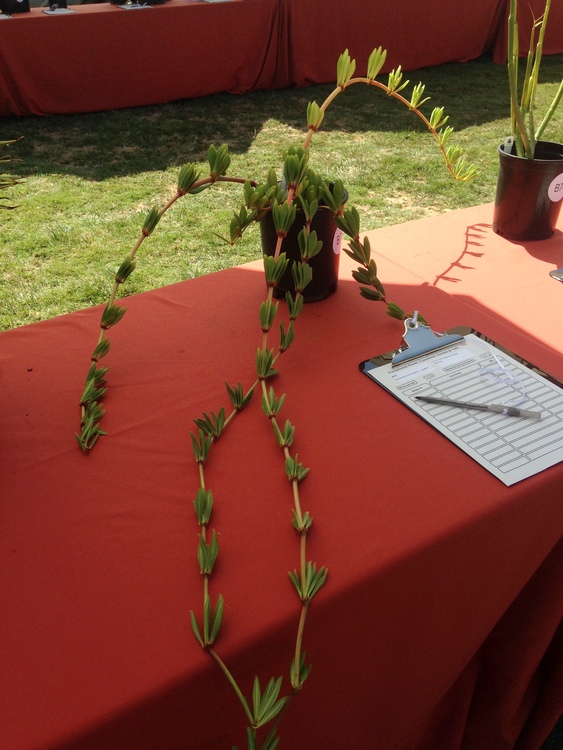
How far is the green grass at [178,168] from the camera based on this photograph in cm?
238

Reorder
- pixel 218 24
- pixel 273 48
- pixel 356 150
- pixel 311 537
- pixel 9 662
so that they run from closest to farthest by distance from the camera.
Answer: pixel 9 662
pixel 311 537
pixel 356 150
pixel 218 24
pixel 273 48

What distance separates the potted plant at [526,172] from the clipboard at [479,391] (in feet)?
1.31

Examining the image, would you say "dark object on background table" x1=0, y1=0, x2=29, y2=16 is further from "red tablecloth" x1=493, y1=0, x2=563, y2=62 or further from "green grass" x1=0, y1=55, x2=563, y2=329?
"red tablecloth" x1=493, y1=0, x2=563, y2=62

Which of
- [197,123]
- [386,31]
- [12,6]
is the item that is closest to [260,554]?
[197,123]

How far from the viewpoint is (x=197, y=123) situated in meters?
3.85

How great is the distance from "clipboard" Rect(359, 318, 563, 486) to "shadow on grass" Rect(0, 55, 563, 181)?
2.76m

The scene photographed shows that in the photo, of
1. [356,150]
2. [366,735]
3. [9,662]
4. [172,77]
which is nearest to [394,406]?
[366,735]

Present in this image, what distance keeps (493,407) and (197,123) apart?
362 centimetres

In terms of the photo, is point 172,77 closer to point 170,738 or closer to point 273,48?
point 273,48

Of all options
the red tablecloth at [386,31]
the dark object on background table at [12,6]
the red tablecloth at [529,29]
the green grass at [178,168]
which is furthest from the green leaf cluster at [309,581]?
the red tablecloth at [529,29]

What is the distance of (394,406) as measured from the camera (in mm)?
758

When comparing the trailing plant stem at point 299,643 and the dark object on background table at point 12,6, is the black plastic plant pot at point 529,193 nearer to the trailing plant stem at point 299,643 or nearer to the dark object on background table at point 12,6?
the trailing plant stem at point 299,643

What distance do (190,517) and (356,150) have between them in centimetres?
325

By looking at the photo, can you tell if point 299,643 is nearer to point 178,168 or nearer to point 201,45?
point 178,168
